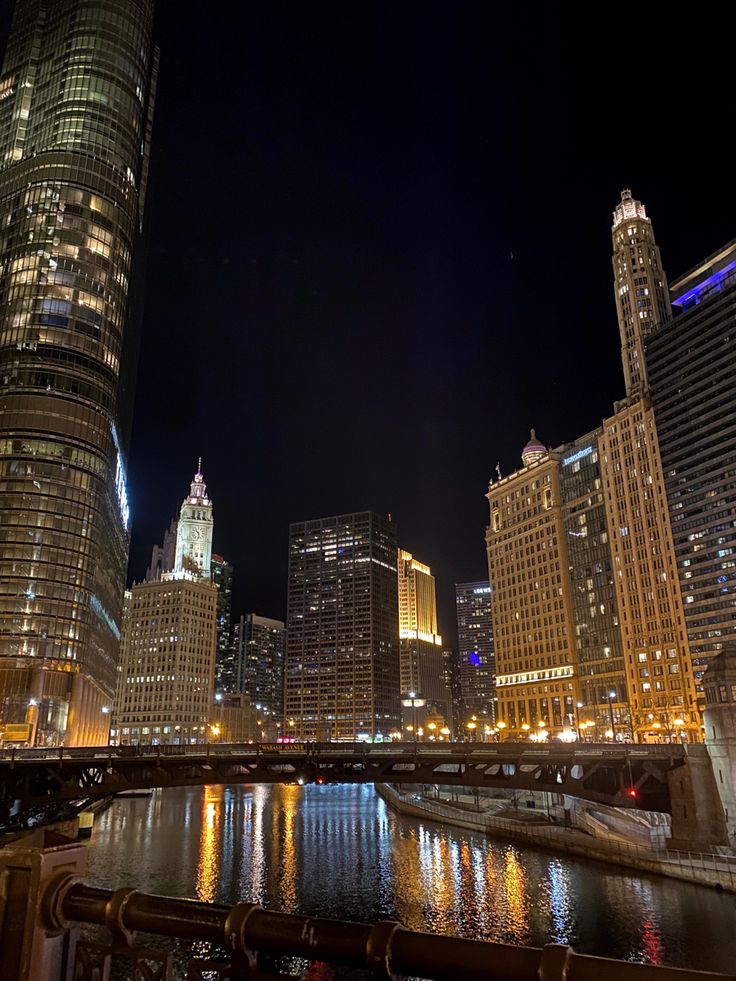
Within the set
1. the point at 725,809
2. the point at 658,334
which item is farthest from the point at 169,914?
the point at 658,334

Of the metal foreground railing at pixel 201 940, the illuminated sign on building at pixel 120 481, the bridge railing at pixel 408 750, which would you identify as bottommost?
the bridge railing at pixel 408 750

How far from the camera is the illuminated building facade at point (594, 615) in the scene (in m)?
175

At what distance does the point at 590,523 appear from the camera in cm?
19338

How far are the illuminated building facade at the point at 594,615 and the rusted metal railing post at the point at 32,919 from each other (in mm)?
177520

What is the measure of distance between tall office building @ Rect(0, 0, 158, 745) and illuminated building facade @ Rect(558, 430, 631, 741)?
121668 mm

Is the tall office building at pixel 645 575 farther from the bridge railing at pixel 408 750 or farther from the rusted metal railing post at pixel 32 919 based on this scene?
the rusted metal railing post at pixel 32 919

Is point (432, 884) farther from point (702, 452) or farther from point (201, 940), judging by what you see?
point (702, 452)

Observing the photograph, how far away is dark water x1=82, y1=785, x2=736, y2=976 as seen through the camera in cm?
4269

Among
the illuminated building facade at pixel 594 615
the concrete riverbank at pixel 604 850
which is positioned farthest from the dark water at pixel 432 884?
the illuminated building facade at pixel 594 615

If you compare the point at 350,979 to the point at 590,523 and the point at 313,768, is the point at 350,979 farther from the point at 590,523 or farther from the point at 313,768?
the point at 590,523

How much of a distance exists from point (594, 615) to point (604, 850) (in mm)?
128936

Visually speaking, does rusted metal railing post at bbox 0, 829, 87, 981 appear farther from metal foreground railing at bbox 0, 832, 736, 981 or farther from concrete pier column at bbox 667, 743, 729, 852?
concrete pier column at bbox 667, 743, 729, 852

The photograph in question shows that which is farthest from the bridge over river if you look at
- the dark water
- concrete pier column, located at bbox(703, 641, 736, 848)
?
the dark water

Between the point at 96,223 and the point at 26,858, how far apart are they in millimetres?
172045
